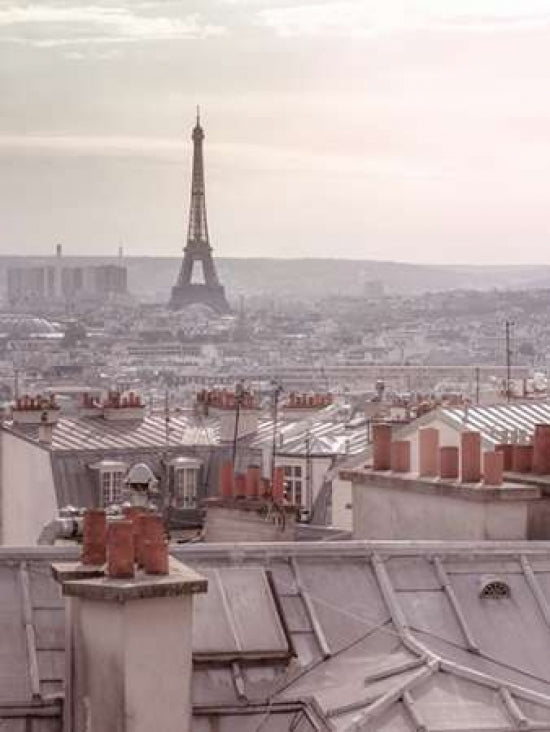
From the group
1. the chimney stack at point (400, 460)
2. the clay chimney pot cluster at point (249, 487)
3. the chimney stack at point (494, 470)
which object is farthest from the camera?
the clay chimney pot cluster at point (249, 487)

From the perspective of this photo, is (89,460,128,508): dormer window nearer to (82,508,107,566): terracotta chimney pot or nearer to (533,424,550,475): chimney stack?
(533,424,550,475): chimney stack

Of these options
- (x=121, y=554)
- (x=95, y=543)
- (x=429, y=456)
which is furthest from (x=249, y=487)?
(x=121, y=554)

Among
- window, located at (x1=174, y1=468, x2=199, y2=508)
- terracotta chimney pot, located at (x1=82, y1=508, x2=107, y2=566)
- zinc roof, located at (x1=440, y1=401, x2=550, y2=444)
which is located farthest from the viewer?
window, located at (x1=174, y1=468, x2=199, y2=508)

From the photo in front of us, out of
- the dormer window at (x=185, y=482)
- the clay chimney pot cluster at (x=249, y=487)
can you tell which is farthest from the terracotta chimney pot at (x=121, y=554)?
the dormer window at (x=185, y=482)

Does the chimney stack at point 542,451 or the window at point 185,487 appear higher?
the chimney stack at point 542,451

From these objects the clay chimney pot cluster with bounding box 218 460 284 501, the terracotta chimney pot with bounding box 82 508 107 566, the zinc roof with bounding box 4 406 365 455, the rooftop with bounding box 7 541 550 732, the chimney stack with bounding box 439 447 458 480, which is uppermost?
the chimney stack with bounding box 439 447 458 480

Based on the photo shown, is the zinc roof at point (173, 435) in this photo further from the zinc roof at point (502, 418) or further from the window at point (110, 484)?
the zinc roof at point (502, 418)

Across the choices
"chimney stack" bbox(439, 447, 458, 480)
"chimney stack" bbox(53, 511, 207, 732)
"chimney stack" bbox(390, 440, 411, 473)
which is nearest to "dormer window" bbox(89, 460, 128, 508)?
"chimney stack" bbox(390, 440, 411, 473)
